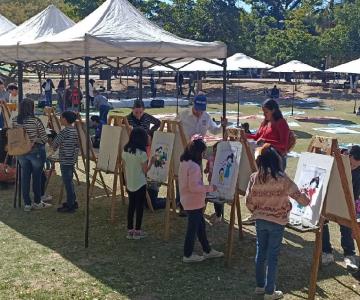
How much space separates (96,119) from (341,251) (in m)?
10.4

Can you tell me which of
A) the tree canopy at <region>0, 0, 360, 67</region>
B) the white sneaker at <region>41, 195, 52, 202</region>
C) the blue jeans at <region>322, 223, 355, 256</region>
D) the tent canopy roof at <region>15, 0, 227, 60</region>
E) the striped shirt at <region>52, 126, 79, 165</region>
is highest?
the tree canopy at <region>0, 0, 360, 67</region>

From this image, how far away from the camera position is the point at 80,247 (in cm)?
720

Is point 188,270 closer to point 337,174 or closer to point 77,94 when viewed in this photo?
point 337,174

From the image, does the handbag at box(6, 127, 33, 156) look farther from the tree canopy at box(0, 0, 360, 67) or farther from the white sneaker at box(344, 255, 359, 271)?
the tree canopy at box(0, 0, 360, 67)

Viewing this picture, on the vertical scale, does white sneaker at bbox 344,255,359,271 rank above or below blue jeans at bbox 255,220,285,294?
below

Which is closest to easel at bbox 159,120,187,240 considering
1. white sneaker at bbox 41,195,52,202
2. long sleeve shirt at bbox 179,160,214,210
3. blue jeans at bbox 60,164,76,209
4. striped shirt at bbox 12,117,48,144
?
long sleeve shirt at bbox 179,160,214,210

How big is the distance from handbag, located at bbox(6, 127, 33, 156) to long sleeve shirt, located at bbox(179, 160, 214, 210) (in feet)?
10.7

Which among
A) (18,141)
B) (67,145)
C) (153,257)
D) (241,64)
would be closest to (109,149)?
(67,145)

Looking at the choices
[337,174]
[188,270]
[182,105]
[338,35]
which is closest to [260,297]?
[188,270]

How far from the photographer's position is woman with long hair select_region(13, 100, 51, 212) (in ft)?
28.0

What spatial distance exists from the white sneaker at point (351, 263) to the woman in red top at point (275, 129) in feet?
4.68

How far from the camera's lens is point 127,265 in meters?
6.55

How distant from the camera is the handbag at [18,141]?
8445mm

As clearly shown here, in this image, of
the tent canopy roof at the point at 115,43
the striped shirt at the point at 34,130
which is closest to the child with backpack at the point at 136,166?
the tent canopy roof at the point at 115,43
